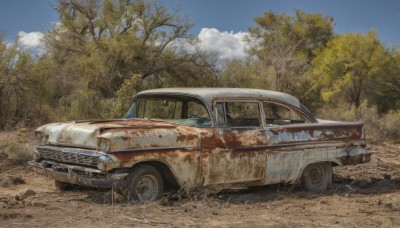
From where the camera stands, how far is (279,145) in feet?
26.9

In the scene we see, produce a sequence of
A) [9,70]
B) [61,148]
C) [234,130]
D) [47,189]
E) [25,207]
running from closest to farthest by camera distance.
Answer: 1. [25,207]
2. [61,148]
3. [234,130]
4. [47,189]
5. [9,70]

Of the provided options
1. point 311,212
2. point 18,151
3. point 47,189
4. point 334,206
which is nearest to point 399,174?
point 334,206

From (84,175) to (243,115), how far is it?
9.62 feet

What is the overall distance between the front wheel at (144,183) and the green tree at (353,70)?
69.5ft

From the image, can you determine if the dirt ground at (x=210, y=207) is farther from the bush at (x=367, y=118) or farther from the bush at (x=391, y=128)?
the bush at (x=391, y=128)

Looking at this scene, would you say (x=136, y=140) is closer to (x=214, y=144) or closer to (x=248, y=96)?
(x=214, y=144)

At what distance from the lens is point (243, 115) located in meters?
8.67

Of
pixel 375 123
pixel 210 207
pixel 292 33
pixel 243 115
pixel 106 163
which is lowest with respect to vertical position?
pixel 210 207

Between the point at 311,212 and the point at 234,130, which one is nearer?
the point at 311,212

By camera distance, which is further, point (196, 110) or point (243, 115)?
point (243, 115)

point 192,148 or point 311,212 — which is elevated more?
point 192,148

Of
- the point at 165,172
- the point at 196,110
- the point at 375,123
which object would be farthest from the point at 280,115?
the point at 375,123

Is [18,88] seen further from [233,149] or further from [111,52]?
[233,149]

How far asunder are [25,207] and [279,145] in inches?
148
